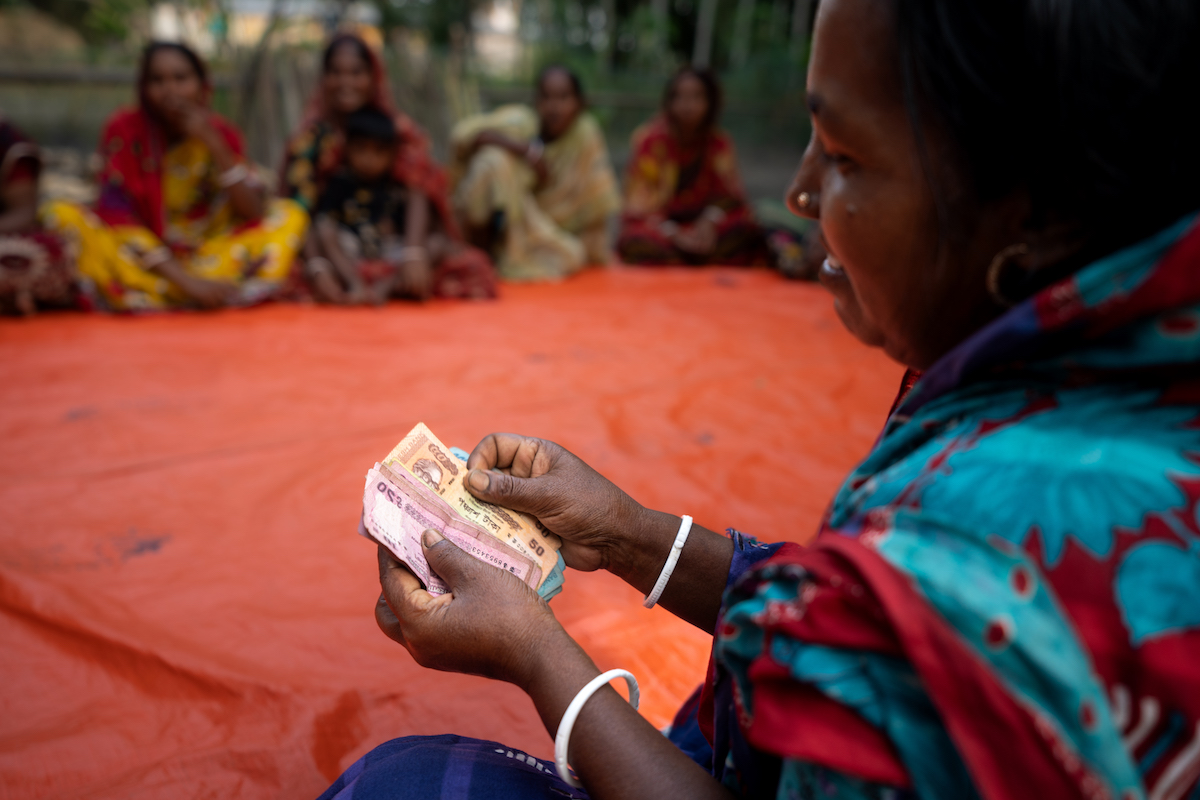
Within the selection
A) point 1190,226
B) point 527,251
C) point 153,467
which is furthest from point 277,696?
point 527,251

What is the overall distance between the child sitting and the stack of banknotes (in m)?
4.19

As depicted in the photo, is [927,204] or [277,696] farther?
[277,696]

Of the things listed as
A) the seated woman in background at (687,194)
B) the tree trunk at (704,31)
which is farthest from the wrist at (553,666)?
the tree trunk at (704,31)

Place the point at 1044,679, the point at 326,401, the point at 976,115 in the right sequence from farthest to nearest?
the point at 326,401 < the point at 976,115 < the point at 1044,679

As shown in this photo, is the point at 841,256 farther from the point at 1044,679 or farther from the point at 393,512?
the point at 393,512

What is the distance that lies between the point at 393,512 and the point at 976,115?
901 millimetres

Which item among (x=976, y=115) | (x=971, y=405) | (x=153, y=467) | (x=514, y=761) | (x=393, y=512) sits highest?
(x=976, y=115)

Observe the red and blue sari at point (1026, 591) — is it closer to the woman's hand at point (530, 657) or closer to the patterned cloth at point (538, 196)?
the woman's hand at point (530, 657)

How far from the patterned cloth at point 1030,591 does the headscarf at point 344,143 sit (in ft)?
18.0

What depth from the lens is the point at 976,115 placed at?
68 centimetres

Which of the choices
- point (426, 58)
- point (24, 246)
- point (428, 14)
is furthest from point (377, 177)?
point (428, 14)

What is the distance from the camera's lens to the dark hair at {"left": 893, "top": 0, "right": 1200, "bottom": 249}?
0.60m

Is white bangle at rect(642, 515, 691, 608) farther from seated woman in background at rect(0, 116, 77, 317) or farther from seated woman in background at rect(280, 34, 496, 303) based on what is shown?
seated woman in background at rect(0, 116, 77, 317)

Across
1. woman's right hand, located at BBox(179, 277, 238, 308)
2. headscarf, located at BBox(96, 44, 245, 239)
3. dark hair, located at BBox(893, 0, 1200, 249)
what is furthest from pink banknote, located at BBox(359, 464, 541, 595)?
headscarf, located at BBox(96, 44, 245, 239)
